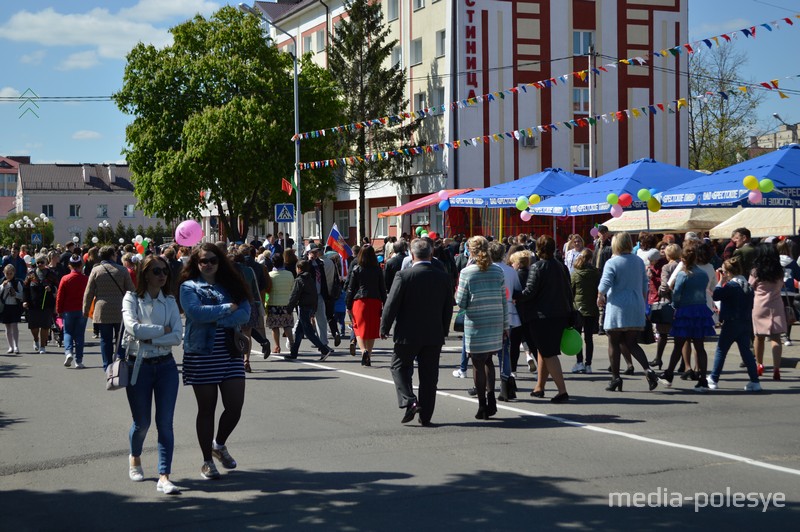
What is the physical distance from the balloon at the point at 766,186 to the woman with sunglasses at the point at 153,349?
11165 mm

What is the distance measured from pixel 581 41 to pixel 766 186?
31.1 m

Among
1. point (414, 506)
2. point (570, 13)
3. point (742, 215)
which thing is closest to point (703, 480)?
point (414, 506)

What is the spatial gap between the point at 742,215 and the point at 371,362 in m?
15.6

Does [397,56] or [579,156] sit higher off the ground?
[397,56]

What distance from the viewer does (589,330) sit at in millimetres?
14508

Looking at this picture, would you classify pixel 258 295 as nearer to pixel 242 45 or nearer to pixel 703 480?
pixel 703 480

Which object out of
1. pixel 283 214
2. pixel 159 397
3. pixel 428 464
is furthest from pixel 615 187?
pixel 159 397

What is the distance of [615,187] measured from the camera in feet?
70.9

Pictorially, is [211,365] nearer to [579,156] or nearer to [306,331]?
[306,331]

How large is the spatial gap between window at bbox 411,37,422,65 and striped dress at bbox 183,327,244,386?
4075 cm

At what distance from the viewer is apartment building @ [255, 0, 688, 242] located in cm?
4397

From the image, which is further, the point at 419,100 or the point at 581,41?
the point at 419,100

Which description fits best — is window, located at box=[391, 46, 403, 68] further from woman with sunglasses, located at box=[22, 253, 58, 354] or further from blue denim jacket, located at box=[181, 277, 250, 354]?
blue denim jacket, located at box=[181, 277, 250, 354]

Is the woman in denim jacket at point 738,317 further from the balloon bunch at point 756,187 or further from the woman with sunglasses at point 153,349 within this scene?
the woman with sunglasses at point 153,349
